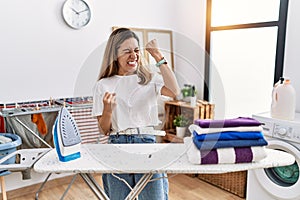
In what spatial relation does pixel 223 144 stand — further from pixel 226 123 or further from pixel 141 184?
pixel 141 184

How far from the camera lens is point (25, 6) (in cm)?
207

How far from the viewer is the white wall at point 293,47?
1.98 meters

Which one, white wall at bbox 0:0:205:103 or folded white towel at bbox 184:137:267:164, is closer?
folded white towel at bbox 184:137:267:164

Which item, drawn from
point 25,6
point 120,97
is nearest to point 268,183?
point 120,97

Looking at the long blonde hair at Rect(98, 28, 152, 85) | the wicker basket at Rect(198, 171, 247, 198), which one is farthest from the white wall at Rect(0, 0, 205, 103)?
the wicker basket at Rect(198, 171, 247, 198)

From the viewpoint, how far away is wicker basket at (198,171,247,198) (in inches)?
84.7

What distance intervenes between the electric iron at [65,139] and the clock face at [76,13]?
4.87 ft

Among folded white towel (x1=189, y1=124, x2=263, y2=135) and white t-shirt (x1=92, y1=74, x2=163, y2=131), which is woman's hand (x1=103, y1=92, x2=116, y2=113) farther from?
folded white towel (x1=189, y1=124, x2=263, y2=135)

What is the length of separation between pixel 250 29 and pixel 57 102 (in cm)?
186

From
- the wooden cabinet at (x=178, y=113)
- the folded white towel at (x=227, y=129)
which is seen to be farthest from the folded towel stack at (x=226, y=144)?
the wooden cabinet at (x=178, y=113)

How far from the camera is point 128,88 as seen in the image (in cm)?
106

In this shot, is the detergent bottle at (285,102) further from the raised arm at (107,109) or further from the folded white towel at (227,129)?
the raised arm at (107,109)

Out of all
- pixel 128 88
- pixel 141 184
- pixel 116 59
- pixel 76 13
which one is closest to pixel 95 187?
pixel 141 184

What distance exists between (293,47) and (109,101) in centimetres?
170
